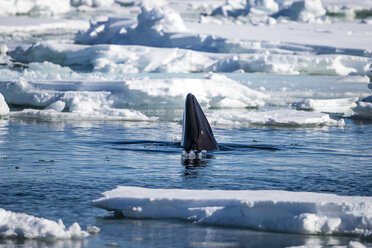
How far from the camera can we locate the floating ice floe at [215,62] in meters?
27.0

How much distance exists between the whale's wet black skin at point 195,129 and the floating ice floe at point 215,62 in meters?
15.1

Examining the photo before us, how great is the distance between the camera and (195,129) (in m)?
11.9

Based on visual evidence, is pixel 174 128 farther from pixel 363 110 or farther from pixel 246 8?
pixel 246 8

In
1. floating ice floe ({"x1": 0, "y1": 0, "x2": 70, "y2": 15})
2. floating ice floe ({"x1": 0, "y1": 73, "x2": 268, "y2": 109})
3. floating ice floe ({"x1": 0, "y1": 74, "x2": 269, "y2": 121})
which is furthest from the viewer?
floating ice floe ({"x1": 0, "y1": 0, "x2": 70, "y2": 15})

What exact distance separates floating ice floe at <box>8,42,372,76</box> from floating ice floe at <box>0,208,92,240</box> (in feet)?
66.4

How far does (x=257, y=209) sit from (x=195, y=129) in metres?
4.59

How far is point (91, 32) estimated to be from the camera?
3744cm

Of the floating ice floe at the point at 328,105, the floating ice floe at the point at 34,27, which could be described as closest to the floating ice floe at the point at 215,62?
the floating ice floe at the point at 328,105

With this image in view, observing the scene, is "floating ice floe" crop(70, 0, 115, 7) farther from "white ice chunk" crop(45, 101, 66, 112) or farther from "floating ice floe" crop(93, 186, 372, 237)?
"floating ice floe" crop(93, 186, 372, 237)

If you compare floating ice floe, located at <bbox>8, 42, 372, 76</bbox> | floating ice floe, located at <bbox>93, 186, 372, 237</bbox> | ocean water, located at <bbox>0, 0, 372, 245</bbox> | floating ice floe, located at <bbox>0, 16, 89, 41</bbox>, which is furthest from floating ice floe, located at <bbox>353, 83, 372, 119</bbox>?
floating ice floe, located at <bbox>0, 16, 89, 41</bbox>

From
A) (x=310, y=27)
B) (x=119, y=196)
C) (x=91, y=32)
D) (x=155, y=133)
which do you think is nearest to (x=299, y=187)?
(x=119, y=196)

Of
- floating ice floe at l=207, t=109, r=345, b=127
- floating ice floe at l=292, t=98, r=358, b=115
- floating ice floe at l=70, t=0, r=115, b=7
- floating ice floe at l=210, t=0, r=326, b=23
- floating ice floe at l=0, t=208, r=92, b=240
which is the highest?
floating ice floe at l=210, t=0, r=326, b=23

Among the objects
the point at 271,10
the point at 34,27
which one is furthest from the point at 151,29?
the point at 271,10

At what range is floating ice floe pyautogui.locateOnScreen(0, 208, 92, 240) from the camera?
6.84 m
